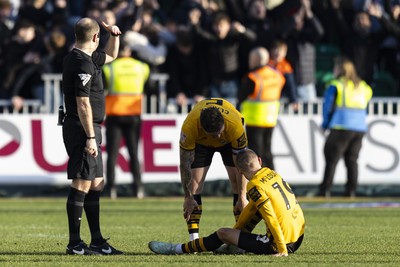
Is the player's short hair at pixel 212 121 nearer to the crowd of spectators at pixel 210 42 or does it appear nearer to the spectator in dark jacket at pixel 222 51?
the crowd of spectators at pixel 210 42

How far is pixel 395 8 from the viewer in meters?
21.5

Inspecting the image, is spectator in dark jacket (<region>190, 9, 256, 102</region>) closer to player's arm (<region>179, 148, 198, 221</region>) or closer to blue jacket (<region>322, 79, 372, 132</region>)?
blue jacket (<region>322, 79, 372, 132</region>)

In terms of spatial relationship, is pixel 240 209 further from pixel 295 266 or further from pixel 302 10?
pixel 302 10

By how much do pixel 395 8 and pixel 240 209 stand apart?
10.5 metres

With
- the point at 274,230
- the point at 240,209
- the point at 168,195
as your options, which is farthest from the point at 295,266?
the point at 168,195

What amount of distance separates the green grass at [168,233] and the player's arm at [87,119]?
1.02 m

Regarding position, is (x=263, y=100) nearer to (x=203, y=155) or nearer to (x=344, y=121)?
(x=344, y=121)

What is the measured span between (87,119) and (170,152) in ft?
31.9

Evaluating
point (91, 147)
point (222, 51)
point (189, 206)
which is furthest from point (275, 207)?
point (222, 51)

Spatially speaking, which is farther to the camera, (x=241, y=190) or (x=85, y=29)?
(x=241, y=190)

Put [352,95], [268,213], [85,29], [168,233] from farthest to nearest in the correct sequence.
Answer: [352,95] → [168,233] → [85,29] → [268,213]

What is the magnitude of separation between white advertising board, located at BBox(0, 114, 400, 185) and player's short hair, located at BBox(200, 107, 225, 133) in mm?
9691

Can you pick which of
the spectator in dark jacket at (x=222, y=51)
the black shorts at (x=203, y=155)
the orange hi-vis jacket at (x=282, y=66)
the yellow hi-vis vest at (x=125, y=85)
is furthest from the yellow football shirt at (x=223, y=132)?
the spectator in dark jacket at (x=222, y=51)

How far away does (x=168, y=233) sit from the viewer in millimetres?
13773
